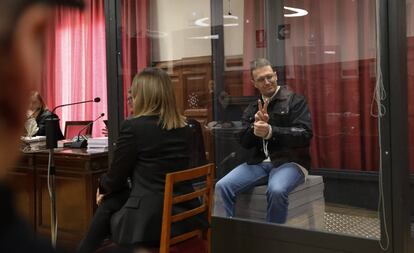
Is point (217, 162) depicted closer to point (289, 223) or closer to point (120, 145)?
point (289, 223)

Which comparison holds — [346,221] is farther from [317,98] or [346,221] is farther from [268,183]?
[317,98]

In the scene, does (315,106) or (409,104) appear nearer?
(409,104)

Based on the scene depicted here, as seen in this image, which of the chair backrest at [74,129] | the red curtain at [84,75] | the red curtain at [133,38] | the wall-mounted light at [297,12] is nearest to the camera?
the wall-mounted light at [297,12]

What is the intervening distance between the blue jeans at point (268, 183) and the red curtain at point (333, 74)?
153 millimetres

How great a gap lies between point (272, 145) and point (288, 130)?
120mm

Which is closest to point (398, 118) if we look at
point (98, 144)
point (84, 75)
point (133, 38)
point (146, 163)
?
point (146, 163)

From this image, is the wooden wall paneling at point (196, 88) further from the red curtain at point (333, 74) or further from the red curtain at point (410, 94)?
the red curtain at point (410, 94)

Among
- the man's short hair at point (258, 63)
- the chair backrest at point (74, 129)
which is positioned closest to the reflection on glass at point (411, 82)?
the man's short hair at point (258, 63)

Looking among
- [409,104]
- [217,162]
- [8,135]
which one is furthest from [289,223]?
[8,135]

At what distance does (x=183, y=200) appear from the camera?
1799mm

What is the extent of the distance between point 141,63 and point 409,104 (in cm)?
150

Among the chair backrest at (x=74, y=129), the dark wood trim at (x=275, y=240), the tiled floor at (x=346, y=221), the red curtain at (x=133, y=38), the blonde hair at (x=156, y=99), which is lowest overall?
the dark wood trim at (x=275, y=240)

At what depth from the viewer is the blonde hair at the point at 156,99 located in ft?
6.22

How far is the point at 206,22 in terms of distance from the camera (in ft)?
8.54
